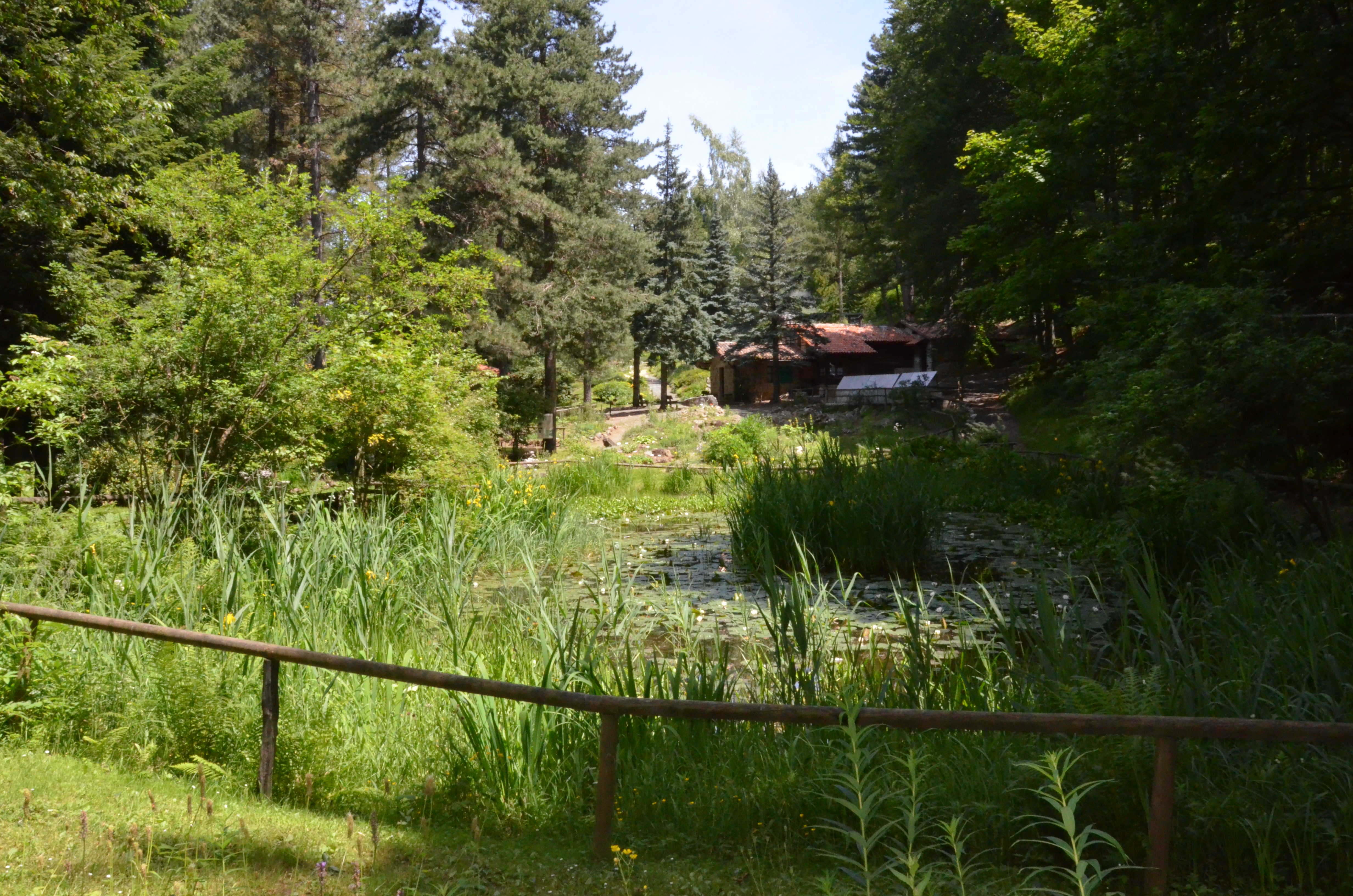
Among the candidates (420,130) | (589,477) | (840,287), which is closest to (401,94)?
(420,130)

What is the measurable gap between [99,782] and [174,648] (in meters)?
0.99

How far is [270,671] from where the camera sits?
3879 mm

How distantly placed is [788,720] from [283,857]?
1.78 m

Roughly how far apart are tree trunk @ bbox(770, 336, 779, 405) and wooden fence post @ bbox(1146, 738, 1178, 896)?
37.8 metres

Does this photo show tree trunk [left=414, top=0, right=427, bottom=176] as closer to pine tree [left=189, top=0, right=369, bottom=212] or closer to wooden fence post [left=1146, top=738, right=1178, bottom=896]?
pine tree [left=189, top=0, right=369, bottom=212]

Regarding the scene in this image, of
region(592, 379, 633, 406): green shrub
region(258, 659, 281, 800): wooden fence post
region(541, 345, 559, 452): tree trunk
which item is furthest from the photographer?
region(592, 379, 633, 406): green shrub

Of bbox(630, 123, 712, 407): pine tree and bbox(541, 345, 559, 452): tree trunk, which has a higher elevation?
bbox(630, 123, 712, 407): pine tree

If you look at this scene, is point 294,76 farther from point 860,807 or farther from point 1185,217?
point 860,807

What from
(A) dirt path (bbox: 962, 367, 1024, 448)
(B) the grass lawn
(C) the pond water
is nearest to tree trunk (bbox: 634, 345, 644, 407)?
(A) dirt path (bbox: 962, 367, 1024, 448)

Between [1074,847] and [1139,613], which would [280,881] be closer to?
[1074,847]

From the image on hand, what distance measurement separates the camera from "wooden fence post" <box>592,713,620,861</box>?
3211 millimetres

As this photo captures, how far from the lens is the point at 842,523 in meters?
9.91

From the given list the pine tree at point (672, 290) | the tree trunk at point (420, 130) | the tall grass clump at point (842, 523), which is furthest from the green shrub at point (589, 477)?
the pine tree at point (672, 290)

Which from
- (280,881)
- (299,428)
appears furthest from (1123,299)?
(280,881)
